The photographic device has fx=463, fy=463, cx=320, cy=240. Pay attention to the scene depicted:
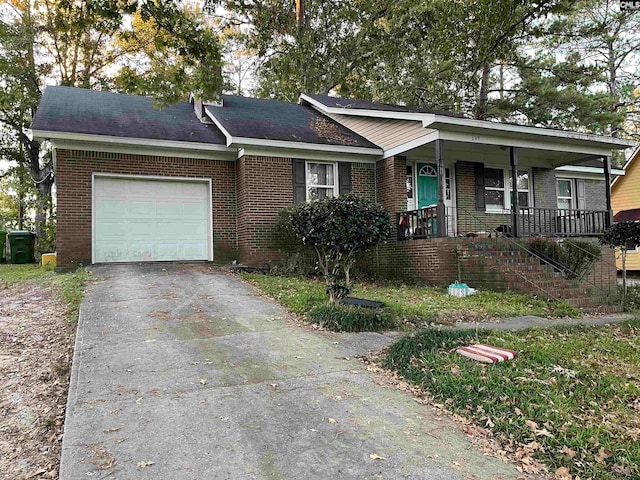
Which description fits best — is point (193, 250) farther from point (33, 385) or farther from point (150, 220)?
point (33, 385)

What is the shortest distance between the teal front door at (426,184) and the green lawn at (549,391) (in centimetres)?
827

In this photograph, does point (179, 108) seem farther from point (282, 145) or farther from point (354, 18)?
point (354, 18)

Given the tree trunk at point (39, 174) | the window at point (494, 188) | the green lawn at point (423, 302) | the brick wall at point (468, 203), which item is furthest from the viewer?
the tree trunk at point (39, 174)

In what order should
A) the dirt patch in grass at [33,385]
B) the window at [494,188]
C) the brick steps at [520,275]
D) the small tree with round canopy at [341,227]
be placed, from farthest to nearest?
the window at [494,188] → the brick steps at [520,275] → the small tree with round canopy at [341,227] → the dirt patch in grass at [33,385]

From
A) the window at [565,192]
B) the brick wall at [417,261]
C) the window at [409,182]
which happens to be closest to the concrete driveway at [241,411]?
the brick wall at [417,261]

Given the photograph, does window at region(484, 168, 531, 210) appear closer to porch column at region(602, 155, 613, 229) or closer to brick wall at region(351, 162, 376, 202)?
porch column at region(602, 155, 613, 229)

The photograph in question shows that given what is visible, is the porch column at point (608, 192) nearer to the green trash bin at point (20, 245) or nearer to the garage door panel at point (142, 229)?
the garage door panel at point (142, 229)

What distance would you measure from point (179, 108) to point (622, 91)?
72.8 feet

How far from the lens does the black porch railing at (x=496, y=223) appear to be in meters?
11.7

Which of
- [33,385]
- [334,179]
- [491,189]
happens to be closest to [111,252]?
[334,179]

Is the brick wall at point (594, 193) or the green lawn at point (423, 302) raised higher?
the brick wall at point (594, 193)

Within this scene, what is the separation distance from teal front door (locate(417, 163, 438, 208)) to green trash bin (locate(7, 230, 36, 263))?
13587mm

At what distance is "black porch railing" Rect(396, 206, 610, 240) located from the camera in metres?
11.7

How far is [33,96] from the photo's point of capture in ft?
70.2
